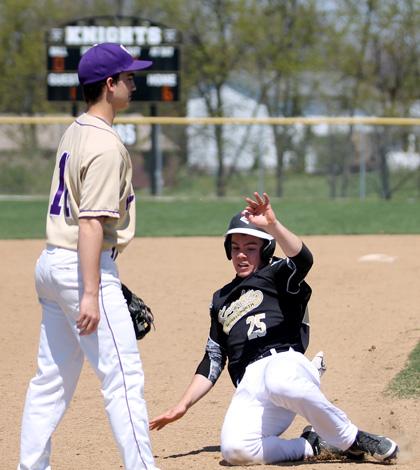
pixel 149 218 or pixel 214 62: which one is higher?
pixel 214 62

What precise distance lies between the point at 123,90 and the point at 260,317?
47.9 inches

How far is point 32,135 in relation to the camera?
20844 mm

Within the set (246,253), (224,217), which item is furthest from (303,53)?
(246,253)

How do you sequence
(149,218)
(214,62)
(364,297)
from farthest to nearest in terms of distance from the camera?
(214,62), (149,218), (364,297)

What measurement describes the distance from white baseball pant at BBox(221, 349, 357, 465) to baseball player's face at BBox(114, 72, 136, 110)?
1262 mm

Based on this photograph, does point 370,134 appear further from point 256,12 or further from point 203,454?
point 203,454

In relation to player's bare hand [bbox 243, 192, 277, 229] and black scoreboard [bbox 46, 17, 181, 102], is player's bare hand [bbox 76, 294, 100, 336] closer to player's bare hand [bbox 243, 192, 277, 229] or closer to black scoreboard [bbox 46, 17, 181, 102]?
player's bare hand [bbox 243, 192, 277, 229]

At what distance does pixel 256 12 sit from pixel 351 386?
71.0ft

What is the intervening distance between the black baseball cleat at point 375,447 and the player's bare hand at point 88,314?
4.40 ft

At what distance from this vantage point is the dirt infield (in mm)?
4664

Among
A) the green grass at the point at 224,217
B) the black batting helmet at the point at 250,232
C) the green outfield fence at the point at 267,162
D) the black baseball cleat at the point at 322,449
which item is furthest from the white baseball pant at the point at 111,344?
the green outfield fence at the point at 267,162

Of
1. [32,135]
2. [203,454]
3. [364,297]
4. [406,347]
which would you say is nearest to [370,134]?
[32,135]

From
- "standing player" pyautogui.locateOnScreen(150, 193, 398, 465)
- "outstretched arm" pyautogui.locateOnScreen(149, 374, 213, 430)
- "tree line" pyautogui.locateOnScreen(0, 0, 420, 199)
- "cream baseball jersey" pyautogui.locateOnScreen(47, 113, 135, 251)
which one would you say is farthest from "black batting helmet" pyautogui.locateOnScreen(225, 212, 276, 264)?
"tree line" pyautogui.locateOnScreen(0, 0, 420, 199)

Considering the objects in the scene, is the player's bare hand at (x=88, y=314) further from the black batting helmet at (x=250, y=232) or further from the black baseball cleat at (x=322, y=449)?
the black baseball cleat at (x=322, y=449)
